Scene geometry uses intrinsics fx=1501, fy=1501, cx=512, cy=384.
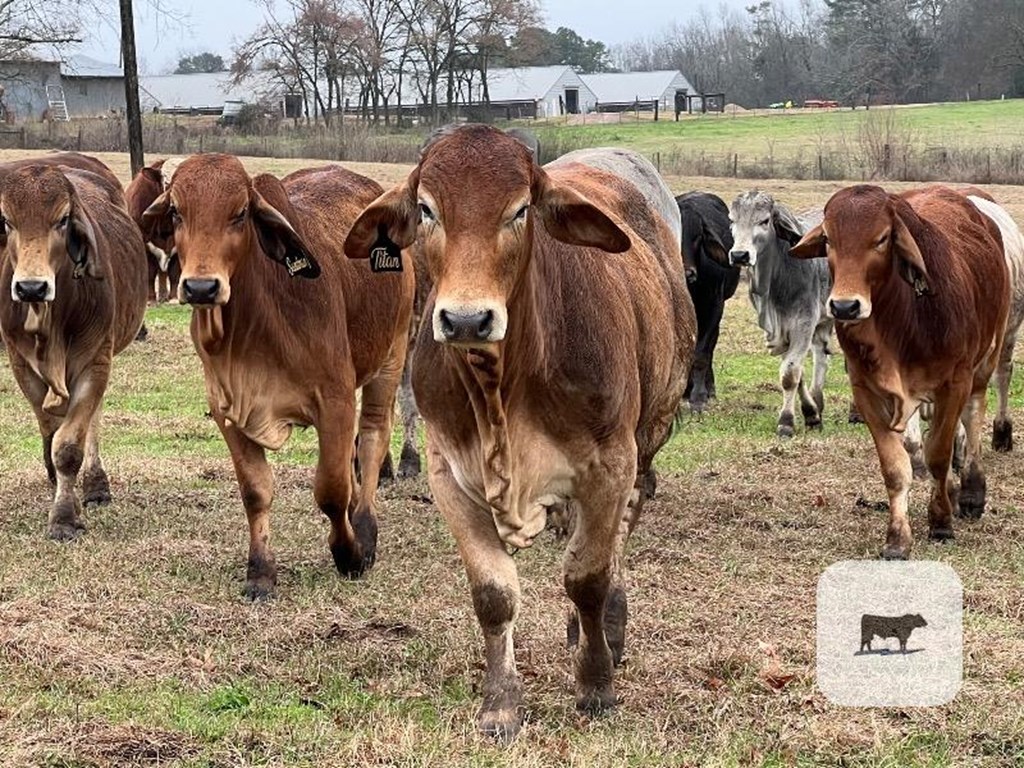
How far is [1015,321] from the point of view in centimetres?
1093

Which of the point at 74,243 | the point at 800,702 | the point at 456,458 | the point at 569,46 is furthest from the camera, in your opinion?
the point at 569,46

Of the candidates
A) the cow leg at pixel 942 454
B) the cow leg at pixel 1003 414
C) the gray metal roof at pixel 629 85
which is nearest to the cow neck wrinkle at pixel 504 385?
the cow leg at pixel 942 454

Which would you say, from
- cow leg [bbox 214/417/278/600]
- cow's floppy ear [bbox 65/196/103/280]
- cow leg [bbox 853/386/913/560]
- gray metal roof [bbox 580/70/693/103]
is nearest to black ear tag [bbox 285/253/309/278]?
cow leg [bbox 214/417/278/600]

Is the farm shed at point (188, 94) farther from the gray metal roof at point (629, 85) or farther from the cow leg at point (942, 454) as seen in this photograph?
the cow leg at point (942, 454)

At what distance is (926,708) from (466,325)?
2.37 metres

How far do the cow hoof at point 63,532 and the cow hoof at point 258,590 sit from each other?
1.72 m

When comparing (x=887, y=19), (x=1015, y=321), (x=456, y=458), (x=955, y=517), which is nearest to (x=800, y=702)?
(x=456, y=458)

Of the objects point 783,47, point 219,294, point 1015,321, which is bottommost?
point 1015,321

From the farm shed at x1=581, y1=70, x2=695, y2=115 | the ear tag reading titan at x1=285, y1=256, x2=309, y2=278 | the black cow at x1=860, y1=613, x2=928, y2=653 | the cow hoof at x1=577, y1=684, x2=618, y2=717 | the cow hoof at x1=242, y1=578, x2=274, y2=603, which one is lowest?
the black cow at x1=860, y1=613, x2=928, y2=653

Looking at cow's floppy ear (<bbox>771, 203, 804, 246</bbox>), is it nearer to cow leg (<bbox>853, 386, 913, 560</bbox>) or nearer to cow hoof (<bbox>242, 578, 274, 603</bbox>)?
cow leg (<bbox>853, 386, 913, 560</bbox>)

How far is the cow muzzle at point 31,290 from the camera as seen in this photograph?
8.05 metres

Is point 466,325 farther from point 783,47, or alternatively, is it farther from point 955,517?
point 783,47

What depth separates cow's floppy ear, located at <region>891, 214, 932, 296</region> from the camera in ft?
26.0

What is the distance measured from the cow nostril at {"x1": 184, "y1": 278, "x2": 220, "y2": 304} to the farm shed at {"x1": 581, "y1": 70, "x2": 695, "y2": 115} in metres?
87.7
